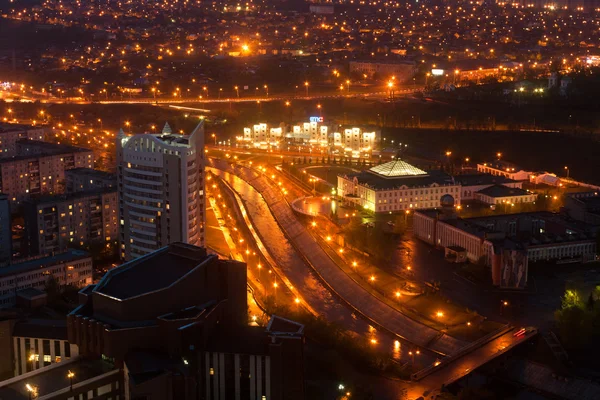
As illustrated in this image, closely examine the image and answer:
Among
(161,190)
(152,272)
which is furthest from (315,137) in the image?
(152,272)

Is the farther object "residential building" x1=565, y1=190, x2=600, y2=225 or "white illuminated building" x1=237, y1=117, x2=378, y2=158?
"white illuminated building" x1=237, y1=117, x2=378, y2=158

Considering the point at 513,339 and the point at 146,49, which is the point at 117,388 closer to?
the point at 513,339

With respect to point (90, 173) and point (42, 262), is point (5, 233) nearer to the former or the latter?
point (42, 262)

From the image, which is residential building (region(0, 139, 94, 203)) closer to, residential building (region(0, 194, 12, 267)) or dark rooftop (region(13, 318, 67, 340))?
residential building (region(0, 194, 12, 267))

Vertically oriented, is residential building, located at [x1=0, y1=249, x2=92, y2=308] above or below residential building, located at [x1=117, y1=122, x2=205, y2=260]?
below

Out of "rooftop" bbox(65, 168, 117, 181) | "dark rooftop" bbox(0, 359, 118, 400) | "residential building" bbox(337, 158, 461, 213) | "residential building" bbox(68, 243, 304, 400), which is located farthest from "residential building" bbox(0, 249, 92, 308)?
"residential building" bbox(337, 158, 461, 213)

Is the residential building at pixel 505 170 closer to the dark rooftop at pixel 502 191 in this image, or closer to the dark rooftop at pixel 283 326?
the dark rooftop at pixel 502 191

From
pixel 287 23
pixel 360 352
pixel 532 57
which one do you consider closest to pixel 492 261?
pixel 360 352
